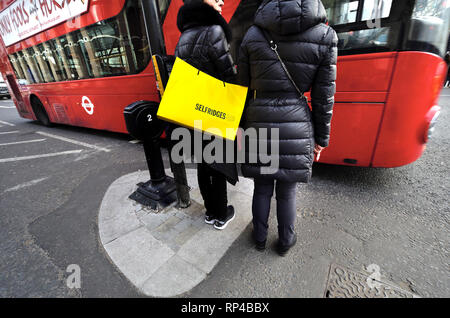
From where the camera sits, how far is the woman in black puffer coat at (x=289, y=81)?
4.24ft

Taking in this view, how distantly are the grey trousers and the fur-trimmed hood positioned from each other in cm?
129

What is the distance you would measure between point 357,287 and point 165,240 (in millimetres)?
1733

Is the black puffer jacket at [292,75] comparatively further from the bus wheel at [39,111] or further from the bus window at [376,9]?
the bus wheel at [39,111]

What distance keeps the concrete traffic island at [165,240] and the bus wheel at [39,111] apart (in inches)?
269

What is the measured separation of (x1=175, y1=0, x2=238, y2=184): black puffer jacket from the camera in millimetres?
1598

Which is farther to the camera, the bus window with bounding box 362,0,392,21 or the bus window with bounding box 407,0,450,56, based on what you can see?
the bus window with bounding box 362,0,392,21

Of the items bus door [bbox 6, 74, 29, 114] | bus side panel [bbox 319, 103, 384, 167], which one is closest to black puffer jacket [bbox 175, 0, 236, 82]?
bus side panel [bbox 319, 103, 384, 167]

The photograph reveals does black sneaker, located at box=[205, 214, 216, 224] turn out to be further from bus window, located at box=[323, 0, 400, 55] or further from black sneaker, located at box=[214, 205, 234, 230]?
bus window, located at box=[323, 0, 400, 55]

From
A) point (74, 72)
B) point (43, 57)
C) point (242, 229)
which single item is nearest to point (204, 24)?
point (242, 229)

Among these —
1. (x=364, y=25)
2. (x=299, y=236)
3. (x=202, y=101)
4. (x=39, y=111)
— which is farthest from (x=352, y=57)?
(x=39, y=111)

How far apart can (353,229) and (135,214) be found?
8.18ft

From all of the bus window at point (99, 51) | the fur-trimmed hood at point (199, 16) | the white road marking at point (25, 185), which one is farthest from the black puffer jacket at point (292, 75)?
the white road marking at point (25, 185)

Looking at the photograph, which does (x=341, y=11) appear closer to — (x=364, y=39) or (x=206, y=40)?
(x=364, y=39)

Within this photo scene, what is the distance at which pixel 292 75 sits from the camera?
1.42 meters
